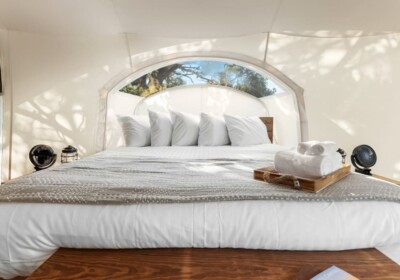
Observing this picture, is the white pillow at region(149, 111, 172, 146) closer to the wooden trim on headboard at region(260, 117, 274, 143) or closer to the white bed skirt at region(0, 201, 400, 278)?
the wooden trim on headboard at region(260, 117, 274, 143)

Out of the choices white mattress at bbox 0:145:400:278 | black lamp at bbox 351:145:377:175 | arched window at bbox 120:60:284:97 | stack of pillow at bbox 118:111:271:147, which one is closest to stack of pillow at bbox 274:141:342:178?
white mattress at bbox 0:145:400:278

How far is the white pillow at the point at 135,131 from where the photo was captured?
2.37 m

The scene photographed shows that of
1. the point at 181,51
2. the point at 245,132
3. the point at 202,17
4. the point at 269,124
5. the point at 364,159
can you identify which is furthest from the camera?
the point at 269,124

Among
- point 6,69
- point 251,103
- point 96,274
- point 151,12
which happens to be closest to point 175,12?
point 151,12

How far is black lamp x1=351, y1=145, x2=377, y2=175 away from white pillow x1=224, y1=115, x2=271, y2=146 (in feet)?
2.70

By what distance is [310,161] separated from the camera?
2.95 feet

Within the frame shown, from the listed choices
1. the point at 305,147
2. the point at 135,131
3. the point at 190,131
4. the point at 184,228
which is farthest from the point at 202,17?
the point at 184,228

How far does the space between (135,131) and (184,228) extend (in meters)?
1.79

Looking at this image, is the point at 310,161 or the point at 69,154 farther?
the point at 69,154

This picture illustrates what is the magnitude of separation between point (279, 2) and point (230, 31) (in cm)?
58

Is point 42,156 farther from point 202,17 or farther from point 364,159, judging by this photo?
point 364,159

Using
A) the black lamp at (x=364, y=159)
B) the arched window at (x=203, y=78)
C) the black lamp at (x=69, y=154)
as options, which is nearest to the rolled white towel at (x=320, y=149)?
the black lamp at (x=364, y=159)

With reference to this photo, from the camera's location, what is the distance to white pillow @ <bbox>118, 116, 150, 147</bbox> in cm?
237

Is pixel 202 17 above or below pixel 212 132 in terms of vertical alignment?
above
